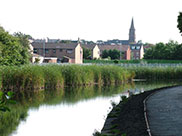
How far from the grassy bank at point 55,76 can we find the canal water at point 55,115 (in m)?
2.01

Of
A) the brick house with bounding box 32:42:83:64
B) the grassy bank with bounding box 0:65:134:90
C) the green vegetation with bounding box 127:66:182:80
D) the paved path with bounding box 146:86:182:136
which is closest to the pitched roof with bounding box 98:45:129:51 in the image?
the brick house with bounding box 32:42:83:64

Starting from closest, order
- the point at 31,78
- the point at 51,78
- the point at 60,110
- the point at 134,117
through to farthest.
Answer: the point at 134,117
the point at 60,110
the point at 31,78
the point at 51,78

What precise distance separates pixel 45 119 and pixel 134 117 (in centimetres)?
494

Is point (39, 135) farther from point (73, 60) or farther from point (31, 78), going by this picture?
point (73, 60)

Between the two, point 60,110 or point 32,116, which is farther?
point 60,110

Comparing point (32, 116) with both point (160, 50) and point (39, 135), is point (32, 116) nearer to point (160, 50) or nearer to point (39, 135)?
point (39, 135)

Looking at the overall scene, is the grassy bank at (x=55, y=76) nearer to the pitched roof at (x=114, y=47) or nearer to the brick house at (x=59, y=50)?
the brick house at (x=59, y=50)

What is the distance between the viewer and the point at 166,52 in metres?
98.4

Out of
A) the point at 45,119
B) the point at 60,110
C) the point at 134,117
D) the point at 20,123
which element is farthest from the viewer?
the point at 60,110

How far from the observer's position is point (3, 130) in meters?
13.0

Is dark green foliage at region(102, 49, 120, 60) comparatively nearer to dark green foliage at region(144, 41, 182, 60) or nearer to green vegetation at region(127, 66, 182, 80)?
dark green foliage at region(144, 41, 182, 60)

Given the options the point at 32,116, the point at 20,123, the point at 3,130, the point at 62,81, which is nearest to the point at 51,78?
the point at 62,81

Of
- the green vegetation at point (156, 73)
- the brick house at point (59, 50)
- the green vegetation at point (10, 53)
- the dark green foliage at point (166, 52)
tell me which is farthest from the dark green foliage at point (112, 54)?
the green vegetation at point (10, 53)

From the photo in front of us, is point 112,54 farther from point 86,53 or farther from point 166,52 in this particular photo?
point 166,52
